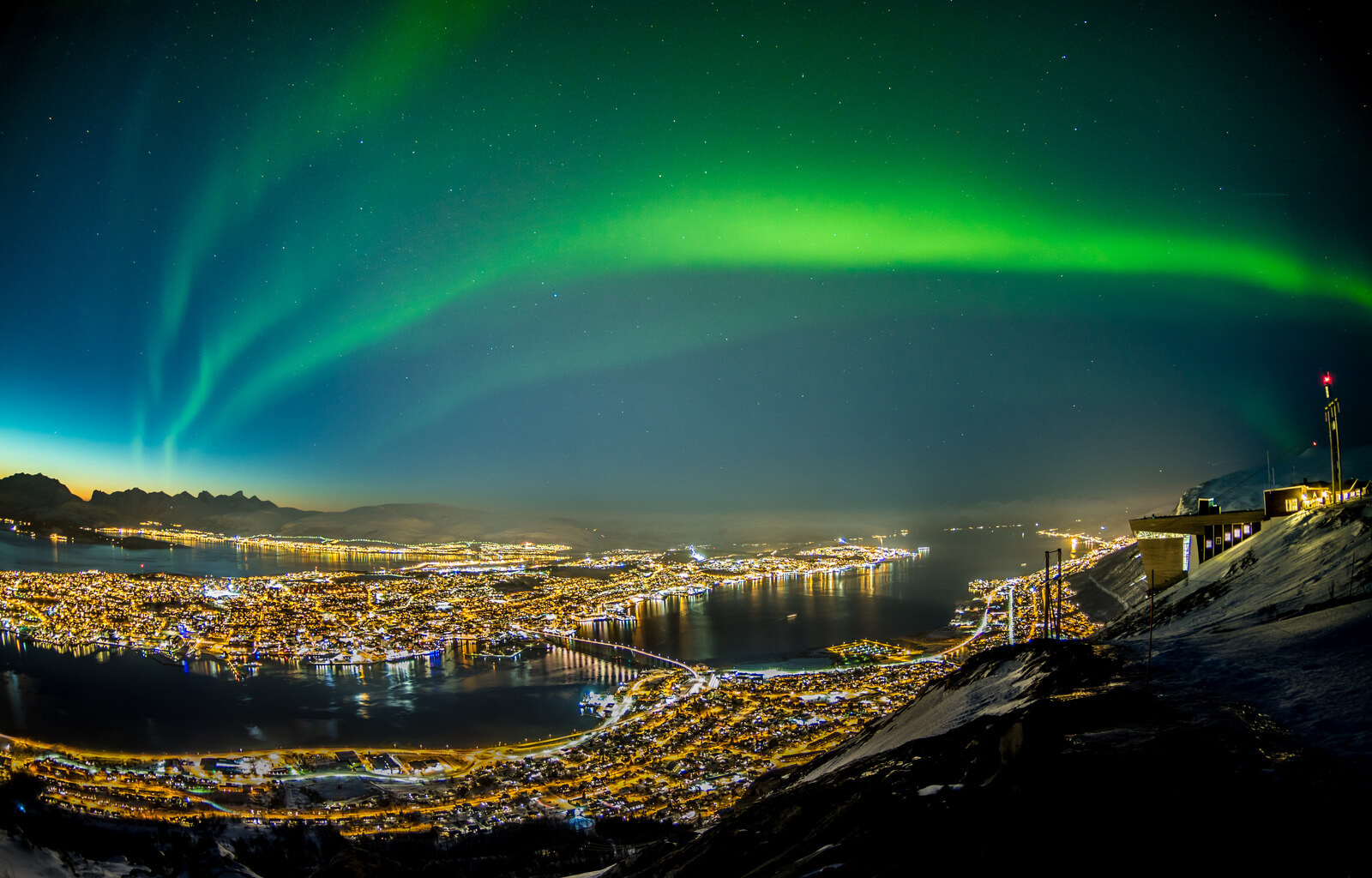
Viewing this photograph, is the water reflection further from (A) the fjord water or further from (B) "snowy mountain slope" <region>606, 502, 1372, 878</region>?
(B) "snowy mountain slope" <region>606, 502, 1372, 878</region>

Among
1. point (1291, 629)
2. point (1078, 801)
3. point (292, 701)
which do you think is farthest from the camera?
point (292, 701)

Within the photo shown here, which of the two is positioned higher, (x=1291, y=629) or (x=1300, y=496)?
(x=1300, y=496)

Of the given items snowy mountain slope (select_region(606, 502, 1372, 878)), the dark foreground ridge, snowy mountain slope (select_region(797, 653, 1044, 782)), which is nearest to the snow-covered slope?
snowy mountain slope (select_region(606, 502, 1372, 878))

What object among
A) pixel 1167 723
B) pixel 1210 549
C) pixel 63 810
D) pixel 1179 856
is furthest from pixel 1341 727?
pixel 63 810

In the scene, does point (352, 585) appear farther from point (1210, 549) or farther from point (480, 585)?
point (1210, 549)

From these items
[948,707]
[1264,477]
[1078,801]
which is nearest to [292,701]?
[948,707]

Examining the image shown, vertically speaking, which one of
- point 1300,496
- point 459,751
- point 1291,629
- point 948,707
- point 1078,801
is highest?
point 1300,496

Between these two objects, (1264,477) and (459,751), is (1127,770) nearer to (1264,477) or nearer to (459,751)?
(459,751)

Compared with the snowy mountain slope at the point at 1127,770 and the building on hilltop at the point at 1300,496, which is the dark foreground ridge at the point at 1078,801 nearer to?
the snowy mountain slope at the point at 1127,770

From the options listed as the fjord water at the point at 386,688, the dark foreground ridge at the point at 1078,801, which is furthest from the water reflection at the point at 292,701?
the dark foreground ridge at the point at 1078,801
